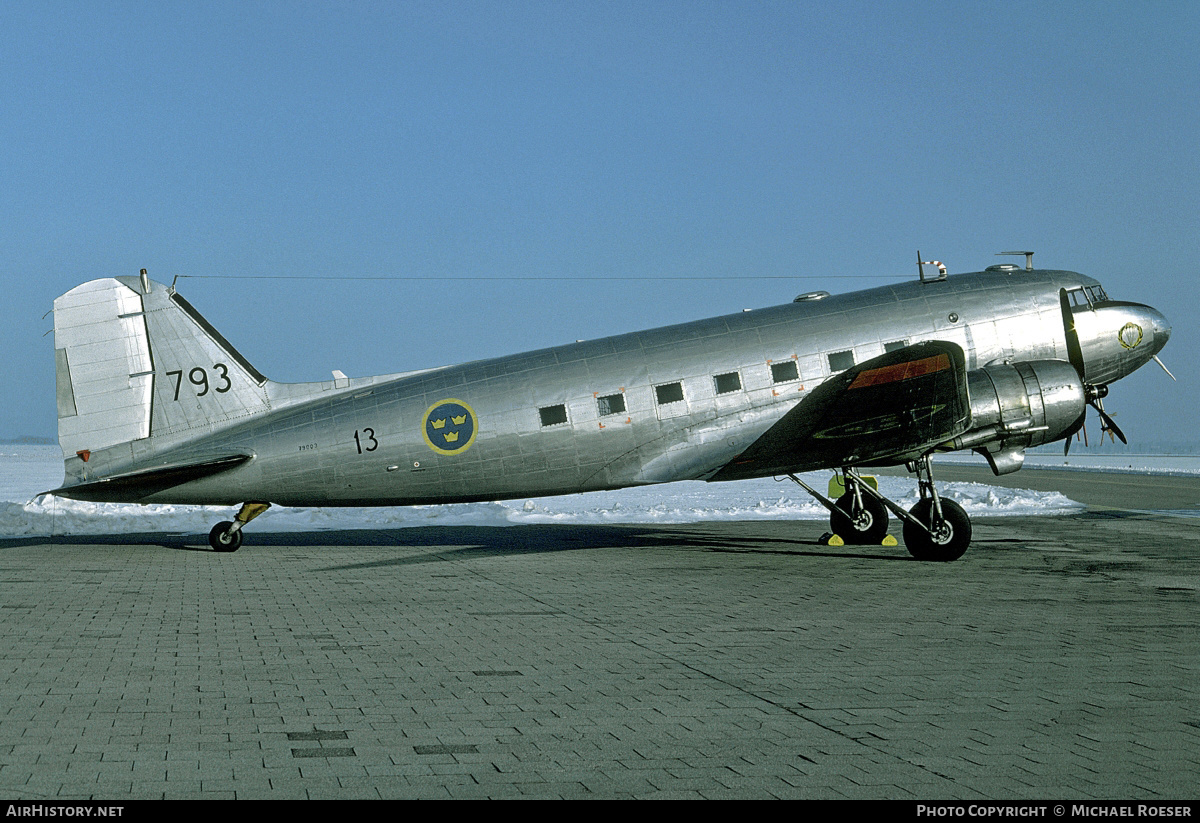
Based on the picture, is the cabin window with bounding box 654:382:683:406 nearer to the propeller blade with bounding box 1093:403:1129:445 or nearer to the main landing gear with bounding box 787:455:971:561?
the main landing gear with bounding box 787:455:971:561

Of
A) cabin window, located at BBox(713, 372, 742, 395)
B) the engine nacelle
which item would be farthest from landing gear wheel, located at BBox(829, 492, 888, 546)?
cabin window, located at BBox(713, 372, 742, 395)

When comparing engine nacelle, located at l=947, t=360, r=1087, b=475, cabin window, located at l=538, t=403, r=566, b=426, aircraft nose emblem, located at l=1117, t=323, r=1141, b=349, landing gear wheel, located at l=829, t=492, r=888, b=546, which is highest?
cabin window, located at l=538, t=403, r=566, b=426

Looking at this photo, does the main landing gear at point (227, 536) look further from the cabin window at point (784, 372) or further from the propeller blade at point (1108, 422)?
the propeller blade at point (1108, 422)

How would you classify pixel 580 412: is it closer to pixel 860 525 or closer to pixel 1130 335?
pixel 860 525

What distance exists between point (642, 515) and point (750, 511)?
3.02 meters

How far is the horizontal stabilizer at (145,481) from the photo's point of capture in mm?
15398

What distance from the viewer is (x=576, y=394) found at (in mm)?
16141

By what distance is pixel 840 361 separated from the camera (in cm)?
1638

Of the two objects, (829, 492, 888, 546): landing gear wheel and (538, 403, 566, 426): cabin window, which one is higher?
(538, 403, 566, 426): cabin window

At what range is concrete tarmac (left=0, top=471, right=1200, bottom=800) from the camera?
546cm

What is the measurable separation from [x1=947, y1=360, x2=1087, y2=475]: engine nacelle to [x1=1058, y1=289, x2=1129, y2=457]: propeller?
1171 mm

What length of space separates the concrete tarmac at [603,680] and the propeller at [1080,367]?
2.73m
